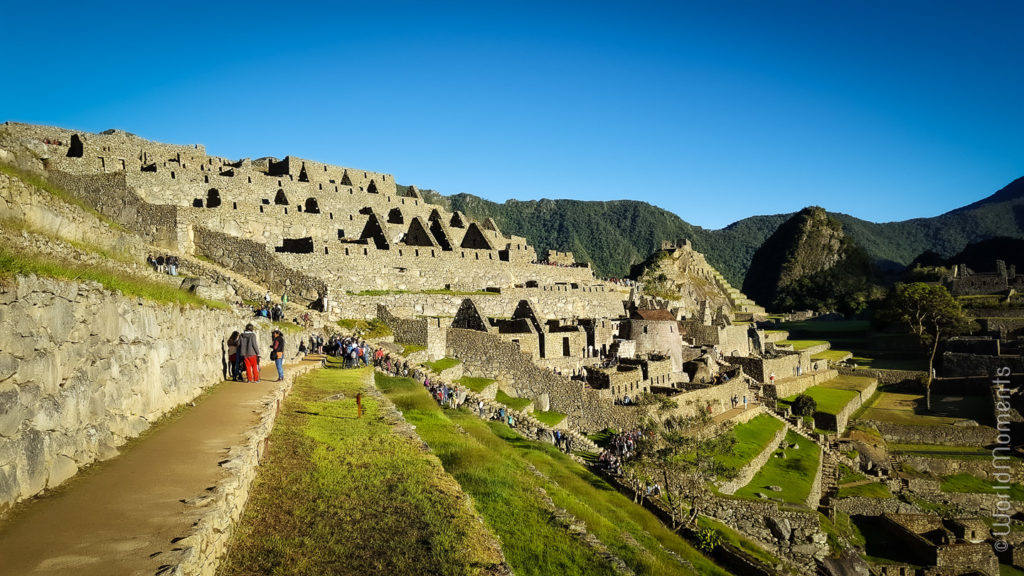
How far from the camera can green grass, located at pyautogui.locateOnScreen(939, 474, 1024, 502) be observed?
3023cm

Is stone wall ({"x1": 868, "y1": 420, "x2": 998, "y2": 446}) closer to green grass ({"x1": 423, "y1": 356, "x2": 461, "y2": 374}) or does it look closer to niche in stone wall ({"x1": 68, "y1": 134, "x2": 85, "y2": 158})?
green grass ({"x1": 423, "y1": 356, "x2": 461, "y2": 374})

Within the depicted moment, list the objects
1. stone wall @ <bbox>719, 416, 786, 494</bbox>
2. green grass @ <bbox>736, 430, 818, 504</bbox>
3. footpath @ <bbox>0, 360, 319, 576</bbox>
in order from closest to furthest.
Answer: footpath @ <bbox>0, 360, 319, 576</bbox>, stone wall @ <bbox>719, 416, 786, 494</bbox>, green grass @ <bbox>736, 430, 818, 504</bbox>

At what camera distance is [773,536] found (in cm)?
2198

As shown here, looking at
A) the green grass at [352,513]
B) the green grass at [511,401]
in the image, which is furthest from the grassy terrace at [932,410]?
the green grass at [352,513]

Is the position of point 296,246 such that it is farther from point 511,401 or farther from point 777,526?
point 777,526

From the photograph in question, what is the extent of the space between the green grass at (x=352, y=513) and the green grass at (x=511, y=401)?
1407 cm

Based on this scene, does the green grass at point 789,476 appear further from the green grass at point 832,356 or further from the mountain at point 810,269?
the mountain at point 810,269

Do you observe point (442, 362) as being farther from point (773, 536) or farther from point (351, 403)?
point (773, 536)

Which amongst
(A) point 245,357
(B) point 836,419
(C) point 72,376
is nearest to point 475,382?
(A) point 245,357

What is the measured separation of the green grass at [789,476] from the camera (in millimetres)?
24969

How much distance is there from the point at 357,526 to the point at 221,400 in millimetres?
5228

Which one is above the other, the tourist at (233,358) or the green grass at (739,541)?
the tourist at (233,358)

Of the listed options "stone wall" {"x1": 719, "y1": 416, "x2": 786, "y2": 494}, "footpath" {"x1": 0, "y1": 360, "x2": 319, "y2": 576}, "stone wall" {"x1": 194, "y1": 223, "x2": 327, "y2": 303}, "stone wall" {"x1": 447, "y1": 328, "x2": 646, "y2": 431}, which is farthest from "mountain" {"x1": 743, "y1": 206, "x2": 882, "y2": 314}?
"footpath" {"x1": 0, "y1": 360, "x2": 319, "y2": 576}

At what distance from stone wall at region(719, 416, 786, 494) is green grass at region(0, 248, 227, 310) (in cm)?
2109
